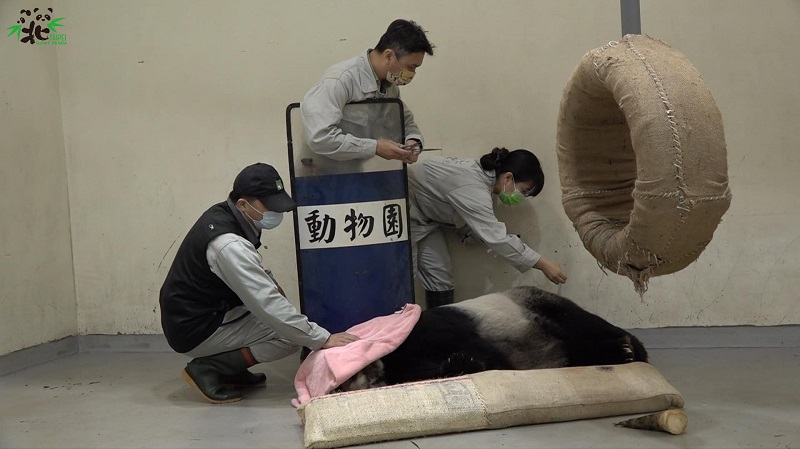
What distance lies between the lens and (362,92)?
150 inches

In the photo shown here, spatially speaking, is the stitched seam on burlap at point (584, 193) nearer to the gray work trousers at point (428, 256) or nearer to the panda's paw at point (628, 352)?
the panda's paw at point (628, 352)

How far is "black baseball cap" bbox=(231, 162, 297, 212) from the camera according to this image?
134 inches

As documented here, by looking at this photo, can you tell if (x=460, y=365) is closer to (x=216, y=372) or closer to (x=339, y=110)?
(x=216, y=372)

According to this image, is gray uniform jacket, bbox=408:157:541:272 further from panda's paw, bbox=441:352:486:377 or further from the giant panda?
panda's paw, bbox=441:352:486:377

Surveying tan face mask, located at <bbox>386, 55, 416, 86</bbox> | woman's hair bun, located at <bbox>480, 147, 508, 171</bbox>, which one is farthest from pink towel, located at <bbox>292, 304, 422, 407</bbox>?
tan face mask, located at <bbox>386, 55, 416, 86</bbox>

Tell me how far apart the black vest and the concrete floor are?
11.9 inches

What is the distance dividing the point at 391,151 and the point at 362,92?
1.00 feet

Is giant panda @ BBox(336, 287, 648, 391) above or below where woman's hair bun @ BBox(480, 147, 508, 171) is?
below

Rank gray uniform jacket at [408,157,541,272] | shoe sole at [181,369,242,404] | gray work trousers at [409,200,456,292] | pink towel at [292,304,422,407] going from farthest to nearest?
1. gray work trousers at [409,200,456,292]
2. gray uniform jacket at [408,157,541,272]
3. shoe sole at [181,369,242,404]
4. pink towel at [292,304,422,407]

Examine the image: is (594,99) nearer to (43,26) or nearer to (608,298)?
(608,298)

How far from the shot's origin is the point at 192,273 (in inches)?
136

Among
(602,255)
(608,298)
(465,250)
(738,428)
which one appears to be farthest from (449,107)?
(738,428)

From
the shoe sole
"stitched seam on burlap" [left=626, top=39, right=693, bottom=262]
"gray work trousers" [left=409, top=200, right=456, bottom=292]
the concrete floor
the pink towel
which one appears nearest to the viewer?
"stitched seam on burlap" [left=626, top=39, right=693, bottom=262]

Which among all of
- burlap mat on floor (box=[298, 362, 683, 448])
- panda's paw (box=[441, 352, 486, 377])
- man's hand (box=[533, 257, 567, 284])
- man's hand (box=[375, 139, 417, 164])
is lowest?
burlap mat on floor (box=[298, 362, 683, 448])
